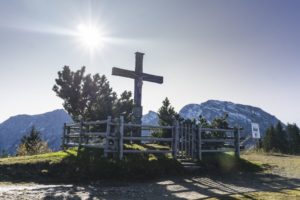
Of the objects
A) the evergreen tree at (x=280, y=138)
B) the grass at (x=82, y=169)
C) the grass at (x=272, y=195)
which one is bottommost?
the grass at (x=272, y=195)

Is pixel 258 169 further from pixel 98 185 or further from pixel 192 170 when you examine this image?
pixel 98 185

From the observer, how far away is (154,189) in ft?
37.3

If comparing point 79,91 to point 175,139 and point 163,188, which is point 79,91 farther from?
point 163,188

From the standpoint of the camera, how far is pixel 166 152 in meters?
16.2

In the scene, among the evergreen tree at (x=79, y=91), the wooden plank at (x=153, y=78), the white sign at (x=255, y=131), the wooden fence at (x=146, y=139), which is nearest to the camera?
the wooden fence at (x=146, y=139)

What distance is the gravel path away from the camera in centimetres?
971

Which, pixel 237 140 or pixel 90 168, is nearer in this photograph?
pixel 90 168

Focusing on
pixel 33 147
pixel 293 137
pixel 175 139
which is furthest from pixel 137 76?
pixel 293 137

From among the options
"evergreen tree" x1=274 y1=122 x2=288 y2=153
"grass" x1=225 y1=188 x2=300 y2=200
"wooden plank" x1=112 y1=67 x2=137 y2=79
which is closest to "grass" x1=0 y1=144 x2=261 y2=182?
"grass" x1=225 y1=188 x2=300 y2=200

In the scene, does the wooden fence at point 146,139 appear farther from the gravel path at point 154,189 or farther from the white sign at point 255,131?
the white sign at point 255,131

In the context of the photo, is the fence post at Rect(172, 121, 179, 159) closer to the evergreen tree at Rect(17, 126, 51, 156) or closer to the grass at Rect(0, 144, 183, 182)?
the grass at Rect(0, 144, 183, 182)

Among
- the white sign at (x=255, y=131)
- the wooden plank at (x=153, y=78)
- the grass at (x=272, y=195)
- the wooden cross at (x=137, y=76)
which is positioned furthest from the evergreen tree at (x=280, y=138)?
the grass at (x=272, y=195)

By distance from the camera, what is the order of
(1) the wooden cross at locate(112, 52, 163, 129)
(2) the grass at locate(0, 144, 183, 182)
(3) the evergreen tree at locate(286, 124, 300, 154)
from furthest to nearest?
(3) the evergreen tree at locate(286, 124, 300, 154) → (1) the wooden cross at locate(112, 52, 163, 129) → (2) the grass at locate(0, 144, 183, 182)

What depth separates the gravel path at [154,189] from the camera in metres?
9.71
